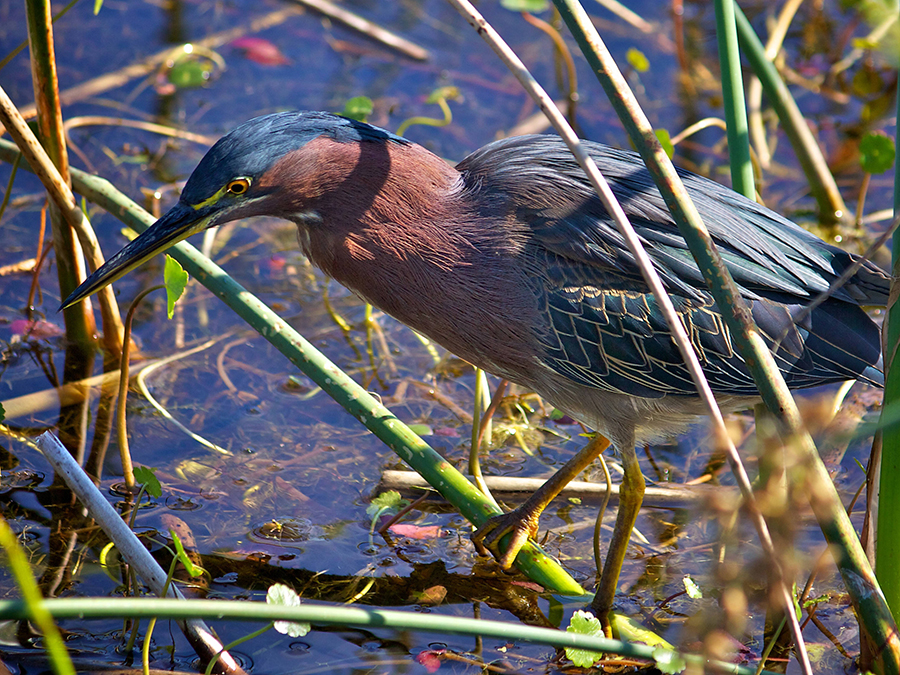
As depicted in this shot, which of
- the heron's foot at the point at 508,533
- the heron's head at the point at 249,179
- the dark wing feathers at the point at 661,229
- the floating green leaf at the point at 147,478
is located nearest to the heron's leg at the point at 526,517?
the heron's foot at the point at 508,533

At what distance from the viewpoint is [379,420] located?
250 centimetres

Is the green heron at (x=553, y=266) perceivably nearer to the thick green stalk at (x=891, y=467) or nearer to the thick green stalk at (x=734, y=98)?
the thick green stalk at (x=734, y=98)

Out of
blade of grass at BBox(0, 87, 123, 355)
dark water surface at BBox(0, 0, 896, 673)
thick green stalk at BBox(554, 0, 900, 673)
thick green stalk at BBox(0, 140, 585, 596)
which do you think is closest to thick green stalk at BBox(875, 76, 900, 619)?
thick green stalk at BBox(554, 0, 900, 673)

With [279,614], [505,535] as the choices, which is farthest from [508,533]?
[279,614]

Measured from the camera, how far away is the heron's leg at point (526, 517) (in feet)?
9.09

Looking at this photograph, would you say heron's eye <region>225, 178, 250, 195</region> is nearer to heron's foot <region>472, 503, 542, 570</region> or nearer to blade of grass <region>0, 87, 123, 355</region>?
blade of grass <region>0, 87, 123, 355</region>

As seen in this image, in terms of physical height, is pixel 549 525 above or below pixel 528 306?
below

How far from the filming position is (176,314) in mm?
3842

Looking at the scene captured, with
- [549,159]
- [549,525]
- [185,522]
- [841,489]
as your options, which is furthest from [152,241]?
[841,489]

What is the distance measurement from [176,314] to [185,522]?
3.79 feet

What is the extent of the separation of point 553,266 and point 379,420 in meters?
0.68

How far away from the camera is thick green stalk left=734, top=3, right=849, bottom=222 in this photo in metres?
3.59

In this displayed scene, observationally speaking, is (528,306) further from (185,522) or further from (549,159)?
(185,522)

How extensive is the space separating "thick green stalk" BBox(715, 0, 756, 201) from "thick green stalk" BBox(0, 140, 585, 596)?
1.21 m
